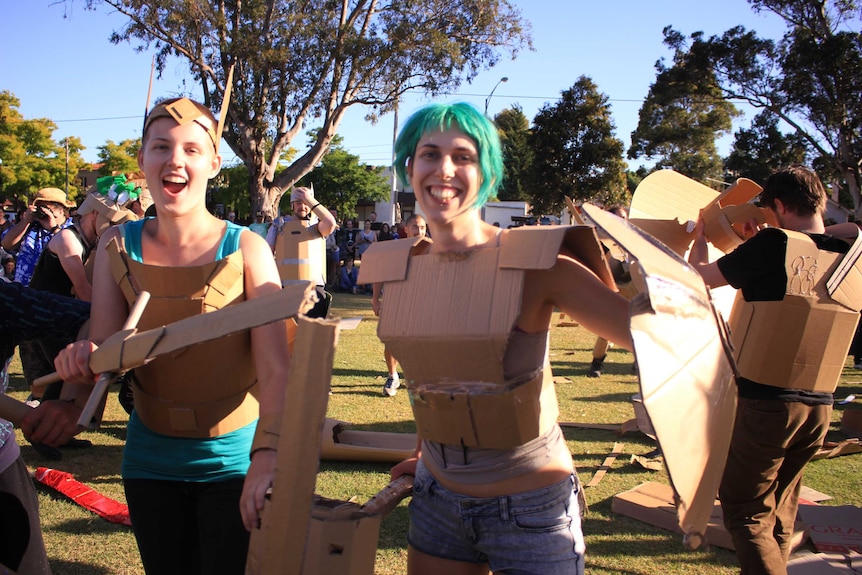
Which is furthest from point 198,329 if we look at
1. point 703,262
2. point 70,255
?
point 70,255

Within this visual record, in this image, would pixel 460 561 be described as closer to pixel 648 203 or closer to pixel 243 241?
pixel 243 241

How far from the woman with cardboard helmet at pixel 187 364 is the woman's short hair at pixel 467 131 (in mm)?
550

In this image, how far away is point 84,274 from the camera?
5.32 metres

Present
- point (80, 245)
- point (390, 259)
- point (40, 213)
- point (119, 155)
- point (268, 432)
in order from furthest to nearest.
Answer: point (119, 155) → point (40, 213) → point (80, 245) → point (390, 259) → point (268, 432)

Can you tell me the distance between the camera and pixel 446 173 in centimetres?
185

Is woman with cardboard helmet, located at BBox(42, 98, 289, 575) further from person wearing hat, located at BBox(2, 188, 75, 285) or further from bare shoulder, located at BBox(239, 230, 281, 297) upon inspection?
person wearing hat, located at BBox(2, 188, 75, 285)

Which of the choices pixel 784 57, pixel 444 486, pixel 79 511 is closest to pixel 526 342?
pixel 444 486

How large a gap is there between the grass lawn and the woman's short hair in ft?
7.86

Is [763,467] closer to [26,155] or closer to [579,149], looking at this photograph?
[579,149]

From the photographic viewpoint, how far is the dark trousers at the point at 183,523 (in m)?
1.85

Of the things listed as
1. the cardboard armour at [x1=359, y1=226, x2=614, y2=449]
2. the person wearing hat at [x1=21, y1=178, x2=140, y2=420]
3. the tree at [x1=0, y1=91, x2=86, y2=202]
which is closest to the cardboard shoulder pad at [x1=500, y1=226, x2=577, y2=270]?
the cardboard armour at [x1=359, y1=226, x2=614, y2=449]

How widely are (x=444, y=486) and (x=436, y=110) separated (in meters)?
1.08

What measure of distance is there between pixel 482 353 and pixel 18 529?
1.35 meters

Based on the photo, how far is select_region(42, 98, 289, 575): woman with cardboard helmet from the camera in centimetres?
186
